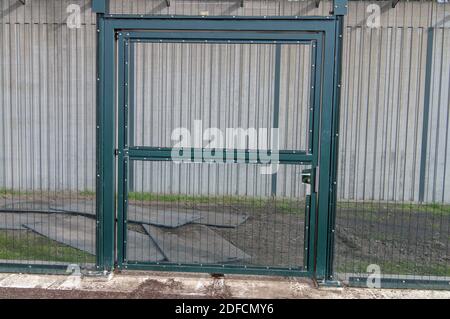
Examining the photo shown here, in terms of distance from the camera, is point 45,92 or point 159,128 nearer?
point 159,128

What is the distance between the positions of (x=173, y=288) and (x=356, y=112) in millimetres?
2223

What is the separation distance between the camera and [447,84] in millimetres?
3514

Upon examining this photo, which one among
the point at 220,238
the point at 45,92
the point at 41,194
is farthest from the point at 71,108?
the point at 220,238

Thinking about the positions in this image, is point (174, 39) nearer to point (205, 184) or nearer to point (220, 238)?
point (205, 184)

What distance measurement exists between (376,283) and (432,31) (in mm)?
2343

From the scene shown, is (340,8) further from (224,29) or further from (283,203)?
(283,203)

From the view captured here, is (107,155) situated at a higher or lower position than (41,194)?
higher

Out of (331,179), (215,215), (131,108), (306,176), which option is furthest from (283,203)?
(131,108)

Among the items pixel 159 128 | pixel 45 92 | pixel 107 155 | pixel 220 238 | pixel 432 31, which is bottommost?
pixel 220 238

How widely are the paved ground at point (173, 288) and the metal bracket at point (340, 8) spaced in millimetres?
2319

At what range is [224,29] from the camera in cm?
336

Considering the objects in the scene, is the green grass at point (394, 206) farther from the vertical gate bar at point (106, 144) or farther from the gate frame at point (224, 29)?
the vertical gate bar at point (106, 144)

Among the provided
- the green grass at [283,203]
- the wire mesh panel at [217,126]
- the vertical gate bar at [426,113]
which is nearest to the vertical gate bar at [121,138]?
the wire mesh panel at [217,126]

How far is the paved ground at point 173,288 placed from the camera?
3281 millimetres
